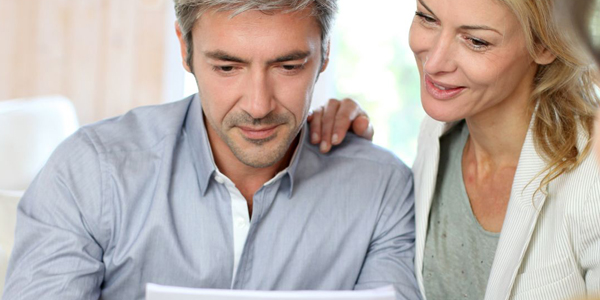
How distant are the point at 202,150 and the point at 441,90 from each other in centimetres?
56

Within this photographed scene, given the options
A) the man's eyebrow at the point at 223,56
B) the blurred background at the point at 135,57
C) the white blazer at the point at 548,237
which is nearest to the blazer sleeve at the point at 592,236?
the white blazer at the point at 548,237

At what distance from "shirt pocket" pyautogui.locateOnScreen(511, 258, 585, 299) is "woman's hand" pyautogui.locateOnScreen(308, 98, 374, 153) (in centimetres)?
55

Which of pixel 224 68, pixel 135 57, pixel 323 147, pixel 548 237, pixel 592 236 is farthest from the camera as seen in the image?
pixel 135 57

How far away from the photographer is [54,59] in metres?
3.86

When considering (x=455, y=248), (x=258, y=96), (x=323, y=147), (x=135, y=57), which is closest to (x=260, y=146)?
(x=258, y=96)

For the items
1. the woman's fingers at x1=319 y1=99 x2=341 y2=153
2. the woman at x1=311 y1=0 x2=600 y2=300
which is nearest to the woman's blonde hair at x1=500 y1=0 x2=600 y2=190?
the woman at x1=311 y1=0 x2=600 y2=300

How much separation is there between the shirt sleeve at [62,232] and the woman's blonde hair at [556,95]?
3.09ft

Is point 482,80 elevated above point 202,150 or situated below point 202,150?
above

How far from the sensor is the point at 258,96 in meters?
1.45

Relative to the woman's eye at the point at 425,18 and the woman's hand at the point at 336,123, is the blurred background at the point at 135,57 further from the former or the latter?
the woman's eye at the point at 425,18

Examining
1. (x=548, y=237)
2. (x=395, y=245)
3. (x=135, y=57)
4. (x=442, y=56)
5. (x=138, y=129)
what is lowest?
(x=395, y=245)

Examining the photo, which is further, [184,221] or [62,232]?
[184,221]

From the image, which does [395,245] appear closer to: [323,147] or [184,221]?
[323,147]

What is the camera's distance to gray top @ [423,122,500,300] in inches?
60.9
